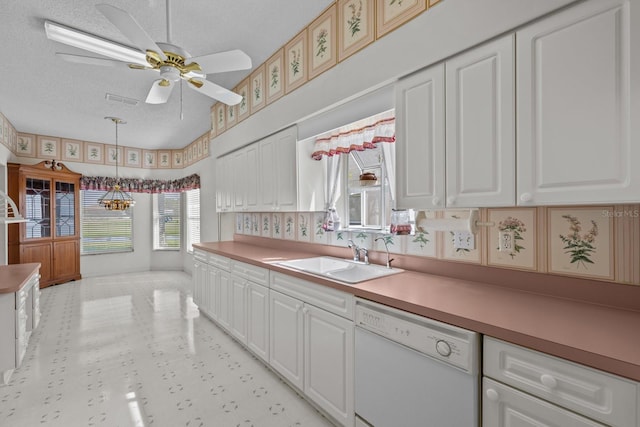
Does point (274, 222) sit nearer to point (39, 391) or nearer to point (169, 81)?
point (169, 81)

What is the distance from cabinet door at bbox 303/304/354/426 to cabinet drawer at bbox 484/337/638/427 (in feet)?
2.56

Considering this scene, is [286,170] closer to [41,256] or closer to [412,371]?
[412,371]

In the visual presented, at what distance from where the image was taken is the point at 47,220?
542 cm

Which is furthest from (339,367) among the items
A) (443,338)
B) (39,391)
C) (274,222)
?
(39,391)

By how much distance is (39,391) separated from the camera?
2309 mm

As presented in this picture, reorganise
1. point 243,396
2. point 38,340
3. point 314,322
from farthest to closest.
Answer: point 38,340 < point 243,396 < point 314,322

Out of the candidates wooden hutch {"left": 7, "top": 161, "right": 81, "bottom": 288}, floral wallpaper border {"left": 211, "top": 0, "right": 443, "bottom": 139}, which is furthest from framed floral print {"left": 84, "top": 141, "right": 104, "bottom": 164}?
floral wallpaper border {"left": 211, "top": 0, "right": 443, "bottom": 139}

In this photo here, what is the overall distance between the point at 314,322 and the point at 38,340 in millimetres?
3239

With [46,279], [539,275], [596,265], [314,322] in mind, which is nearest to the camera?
[596,265]

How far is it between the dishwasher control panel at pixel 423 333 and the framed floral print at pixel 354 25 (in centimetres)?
171

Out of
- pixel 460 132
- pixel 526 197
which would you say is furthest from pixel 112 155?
pixel 526 197

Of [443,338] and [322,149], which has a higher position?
[322,149]

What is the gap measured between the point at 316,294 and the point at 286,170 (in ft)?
4.57

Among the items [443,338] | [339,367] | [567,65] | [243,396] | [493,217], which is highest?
[567,65]
